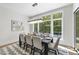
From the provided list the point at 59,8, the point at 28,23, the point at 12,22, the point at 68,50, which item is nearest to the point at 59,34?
the point at 68,50

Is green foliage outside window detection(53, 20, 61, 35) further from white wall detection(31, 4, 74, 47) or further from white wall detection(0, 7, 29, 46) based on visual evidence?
white wall detection(0, 7, 29, 46)

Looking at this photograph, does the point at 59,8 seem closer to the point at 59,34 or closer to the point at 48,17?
the point at 48,17

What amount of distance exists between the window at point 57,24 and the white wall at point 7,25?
63 centimetres

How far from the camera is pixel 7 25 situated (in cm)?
213

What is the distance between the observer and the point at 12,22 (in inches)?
85.5

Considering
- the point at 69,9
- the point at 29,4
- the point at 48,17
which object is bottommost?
the point at 48,17

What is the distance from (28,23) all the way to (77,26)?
108 centimetres

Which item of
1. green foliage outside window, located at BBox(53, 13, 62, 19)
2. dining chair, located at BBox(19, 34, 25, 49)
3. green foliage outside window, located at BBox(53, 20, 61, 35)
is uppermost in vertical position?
green foliage outside window, located at BBox(53, 13, 62, 19)

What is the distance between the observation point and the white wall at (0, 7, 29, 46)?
206 centimetres

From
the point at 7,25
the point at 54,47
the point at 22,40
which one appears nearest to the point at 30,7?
the point at 7,25

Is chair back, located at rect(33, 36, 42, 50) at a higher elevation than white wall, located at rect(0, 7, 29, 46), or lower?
lower

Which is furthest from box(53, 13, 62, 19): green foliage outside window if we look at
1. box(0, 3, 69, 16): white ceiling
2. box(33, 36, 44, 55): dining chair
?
box(33, 36, 44, 55): dining chair

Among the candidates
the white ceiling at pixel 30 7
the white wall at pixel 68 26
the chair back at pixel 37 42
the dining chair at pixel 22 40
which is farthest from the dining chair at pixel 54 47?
the white ceiling at pixel 30 7

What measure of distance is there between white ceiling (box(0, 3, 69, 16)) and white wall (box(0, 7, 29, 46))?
3.7 inches
